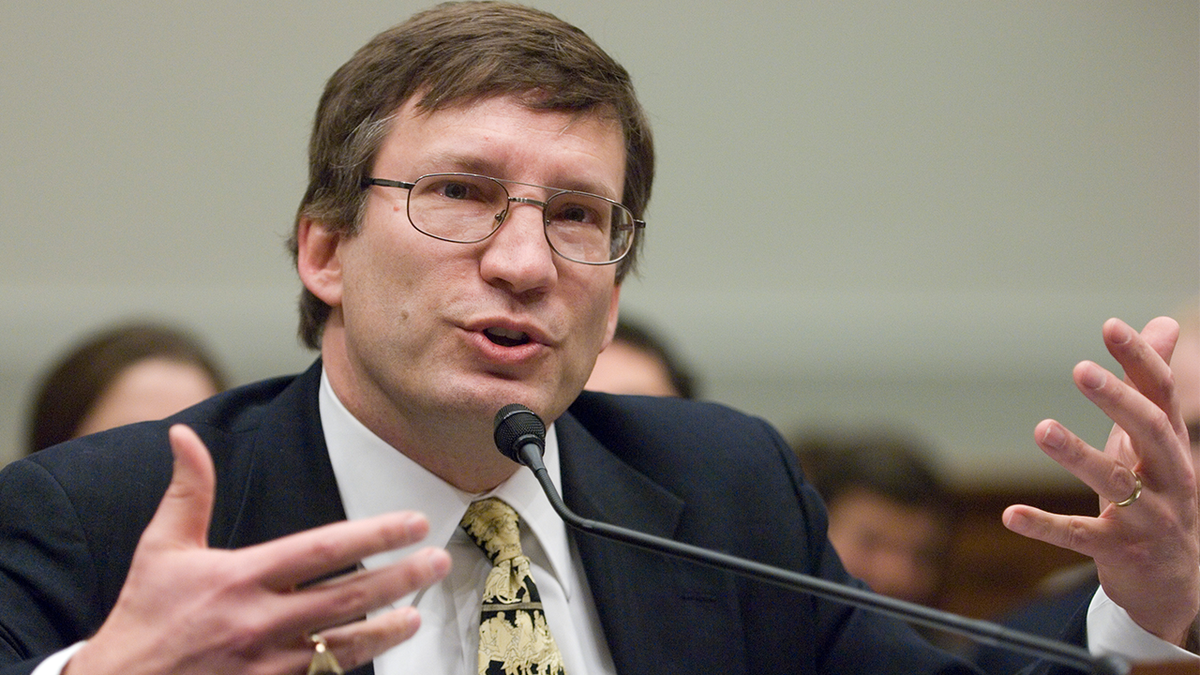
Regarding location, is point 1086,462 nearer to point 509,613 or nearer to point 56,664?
point 509,613

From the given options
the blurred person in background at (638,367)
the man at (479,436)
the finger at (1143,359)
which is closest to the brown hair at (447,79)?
the man at (479,436)

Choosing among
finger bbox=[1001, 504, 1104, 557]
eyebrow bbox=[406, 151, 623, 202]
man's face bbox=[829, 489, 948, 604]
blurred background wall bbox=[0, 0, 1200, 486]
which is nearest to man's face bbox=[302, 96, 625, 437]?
eyebrow bbox=[406, 151, 623, 202]

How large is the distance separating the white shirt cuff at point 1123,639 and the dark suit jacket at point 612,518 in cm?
25

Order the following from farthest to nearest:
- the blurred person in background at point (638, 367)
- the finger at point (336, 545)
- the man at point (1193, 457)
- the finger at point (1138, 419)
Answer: the blurred person in background at point (638, 367) < the man at point (1193, 457) < the finger at point (1138, 419) < the finger at point (336, 545)

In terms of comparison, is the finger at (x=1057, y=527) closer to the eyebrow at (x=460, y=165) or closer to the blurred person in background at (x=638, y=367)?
the eyebrow at (x=460, y=165)

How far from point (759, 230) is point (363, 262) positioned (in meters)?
2.46

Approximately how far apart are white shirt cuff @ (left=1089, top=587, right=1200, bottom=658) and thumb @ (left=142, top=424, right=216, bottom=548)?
46.7 inches

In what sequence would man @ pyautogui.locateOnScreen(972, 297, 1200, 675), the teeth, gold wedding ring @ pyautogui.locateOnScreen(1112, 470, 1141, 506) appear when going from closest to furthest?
gold wedding ring @ pyautogui.locateOnScreen(1112, 470, 1141, 506) → the teeth → man @ pyautogui.locateOnScreen(972, 297, 1200, 675)

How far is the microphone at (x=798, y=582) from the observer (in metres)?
1.11

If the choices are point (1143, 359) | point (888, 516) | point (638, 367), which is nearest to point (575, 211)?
point (1143, 359)

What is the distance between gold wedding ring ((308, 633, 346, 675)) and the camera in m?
1.07

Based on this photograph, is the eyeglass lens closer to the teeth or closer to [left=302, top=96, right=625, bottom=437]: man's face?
[left=302, top=96, right=625, bottom=437]: man's face

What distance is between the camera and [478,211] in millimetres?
1589

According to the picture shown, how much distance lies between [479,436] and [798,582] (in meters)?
0.55
